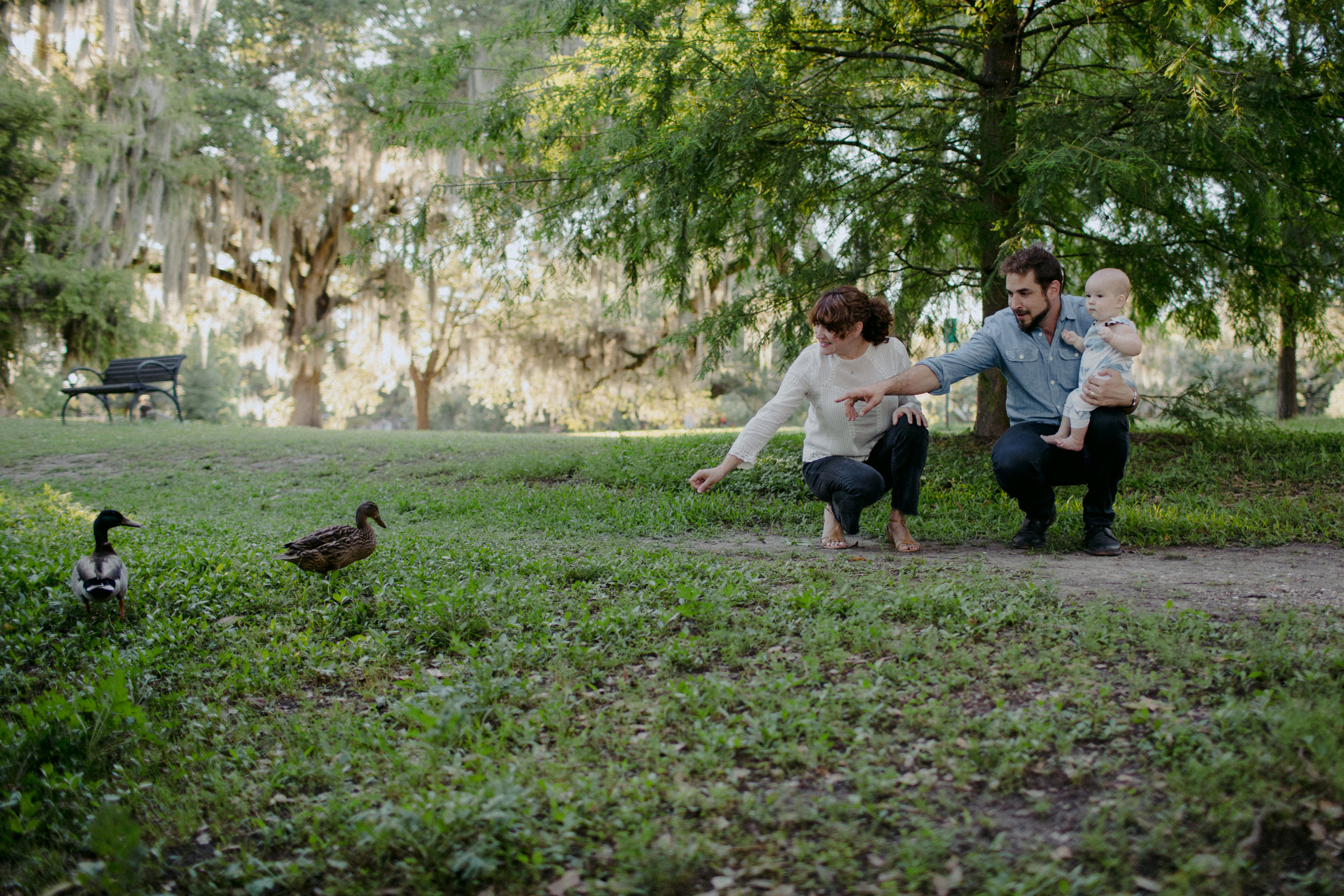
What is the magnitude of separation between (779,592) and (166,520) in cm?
573

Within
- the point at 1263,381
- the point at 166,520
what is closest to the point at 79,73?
the point at 166,520

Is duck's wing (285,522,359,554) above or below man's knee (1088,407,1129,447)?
below

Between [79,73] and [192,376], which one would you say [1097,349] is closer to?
[79,73]

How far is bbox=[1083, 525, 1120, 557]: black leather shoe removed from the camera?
16.5 feet

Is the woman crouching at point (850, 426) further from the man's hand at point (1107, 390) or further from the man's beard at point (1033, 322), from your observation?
the man's hand at point (1107, 390)

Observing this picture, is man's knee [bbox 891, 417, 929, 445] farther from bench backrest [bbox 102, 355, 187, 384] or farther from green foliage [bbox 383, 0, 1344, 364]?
bench backrest [bbox 102, 355, 187, 384]

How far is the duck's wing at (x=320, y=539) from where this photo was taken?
15.5ft

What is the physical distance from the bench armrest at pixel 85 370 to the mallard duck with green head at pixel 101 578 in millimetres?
11864

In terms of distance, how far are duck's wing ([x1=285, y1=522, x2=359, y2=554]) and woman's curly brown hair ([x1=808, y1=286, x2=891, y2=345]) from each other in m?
2.91

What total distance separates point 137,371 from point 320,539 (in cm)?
1183

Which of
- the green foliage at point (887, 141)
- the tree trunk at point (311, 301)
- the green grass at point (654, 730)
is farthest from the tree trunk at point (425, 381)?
the green grass at point (654, 730)

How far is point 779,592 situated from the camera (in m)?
4.30

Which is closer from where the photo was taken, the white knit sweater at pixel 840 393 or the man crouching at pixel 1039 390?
the man crouching at pixel 1039 390

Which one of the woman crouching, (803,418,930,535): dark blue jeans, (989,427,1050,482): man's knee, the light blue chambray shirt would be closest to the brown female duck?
the woman crouching
